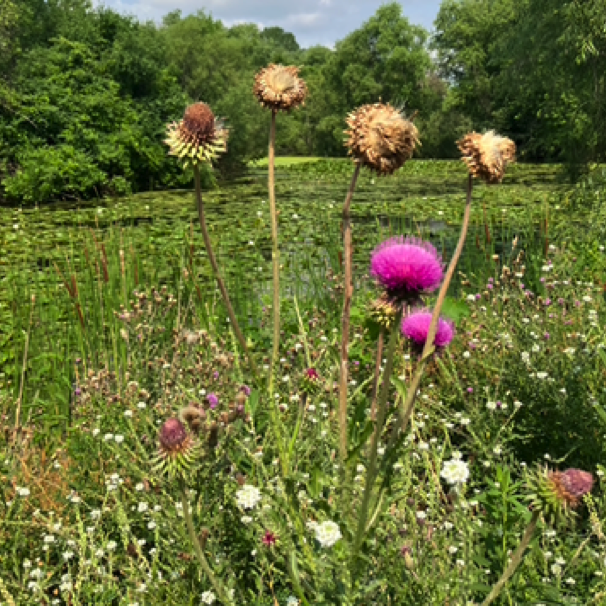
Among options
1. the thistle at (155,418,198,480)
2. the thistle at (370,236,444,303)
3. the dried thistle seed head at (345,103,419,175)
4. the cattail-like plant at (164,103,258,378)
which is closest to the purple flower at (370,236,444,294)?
the thistle at (370,236,444,303)

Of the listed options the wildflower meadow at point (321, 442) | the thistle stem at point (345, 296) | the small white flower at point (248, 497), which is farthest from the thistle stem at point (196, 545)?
the thistle stem at point (345, 296)

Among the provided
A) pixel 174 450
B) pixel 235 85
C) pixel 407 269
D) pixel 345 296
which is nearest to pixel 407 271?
pixel 407 269

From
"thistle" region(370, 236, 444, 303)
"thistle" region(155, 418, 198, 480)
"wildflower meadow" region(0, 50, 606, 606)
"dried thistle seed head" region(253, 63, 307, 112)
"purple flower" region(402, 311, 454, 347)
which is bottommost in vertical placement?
Result: "wildflower meadow" region(0, 50, 606, 606)

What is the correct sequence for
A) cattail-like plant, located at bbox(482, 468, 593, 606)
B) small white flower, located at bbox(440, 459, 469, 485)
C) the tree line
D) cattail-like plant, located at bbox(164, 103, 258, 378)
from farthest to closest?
the tree line < cattail-like plant, located at bbox(164, 103, 258, 378) < small white flower, located at bbox(440, 459, 469, 485) < cattail-like plant, located at bbox(482, 468, 593, 606)

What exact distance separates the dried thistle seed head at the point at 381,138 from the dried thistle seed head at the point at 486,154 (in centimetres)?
10

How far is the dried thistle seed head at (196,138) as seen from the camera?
137cm

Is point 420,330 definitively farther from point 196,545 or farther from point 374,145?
point 196,545

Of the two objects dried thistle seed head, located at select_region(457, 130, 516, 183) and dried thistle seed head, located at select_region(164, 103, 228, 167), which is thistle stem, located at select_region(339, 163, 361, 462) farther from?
dried thistle seed head, located at select_region(164, 103, 228, 167)

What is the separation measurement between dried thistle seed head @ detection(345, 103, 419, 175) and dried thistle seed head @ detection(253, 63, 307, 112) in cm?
34

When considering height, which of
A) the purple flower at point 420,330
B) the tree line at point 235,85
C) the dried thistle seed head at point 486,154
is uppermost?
the tree line at point 235,85

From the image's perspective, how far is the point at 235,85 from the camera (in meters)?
25.4

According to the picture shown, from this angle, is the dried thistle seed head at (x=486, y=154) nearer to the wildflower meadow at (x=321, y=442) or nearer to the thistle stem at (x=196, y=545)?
the wildflower meadow at (x=321, y=442)

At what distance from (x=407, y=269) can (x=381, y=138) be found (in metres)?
0.24

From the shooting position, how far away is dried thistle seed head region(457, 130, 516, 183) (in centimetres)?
116
